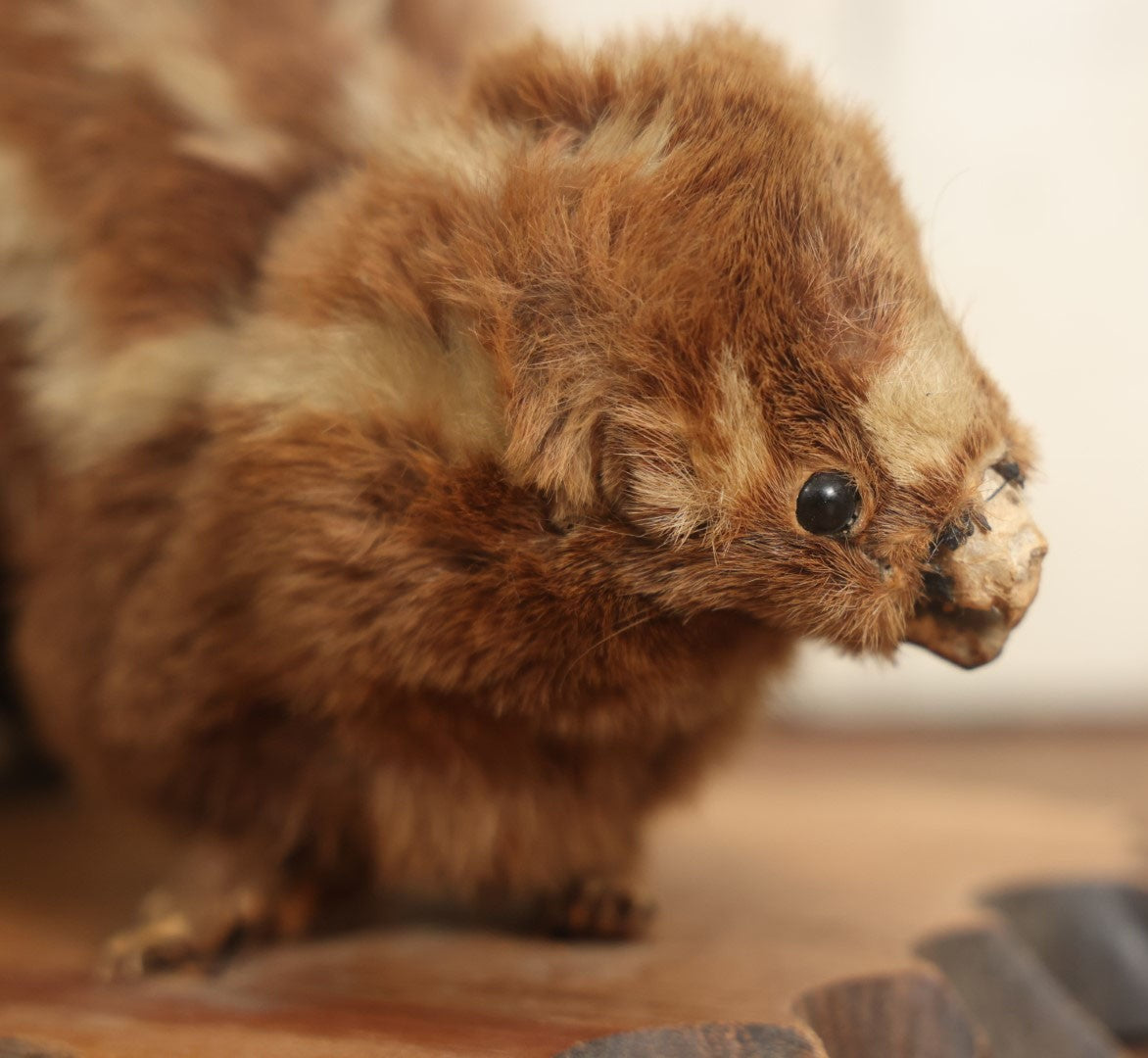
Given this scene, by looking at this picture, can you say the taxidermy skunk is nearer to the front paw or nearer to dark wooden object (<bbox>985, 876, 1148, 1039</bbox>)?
the front paw

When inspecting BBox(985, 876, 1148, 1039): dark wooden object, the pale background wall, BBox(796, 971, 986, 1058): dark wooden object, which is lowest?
BBox(796, 971, 986, 1058): dark wooden object

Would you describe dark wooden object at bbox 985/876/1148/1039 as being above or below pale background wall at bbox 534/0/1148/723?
below

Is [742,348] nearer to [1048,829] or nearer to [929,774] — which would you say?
[1048,829]

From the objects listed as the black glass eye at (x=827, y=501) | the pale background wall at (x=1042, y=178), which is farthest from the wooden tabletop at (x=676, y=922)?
the pale background wall at (x=1042, y=178)

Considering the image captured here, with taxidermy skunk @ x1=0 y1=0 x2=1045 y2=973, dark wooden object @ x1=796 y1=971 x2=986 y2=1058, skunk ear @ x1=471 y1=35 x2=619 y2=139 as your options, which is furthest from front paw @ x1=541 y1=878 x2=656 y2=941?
skunk ear @ x1=471 y1=35 x2=619 y2=139

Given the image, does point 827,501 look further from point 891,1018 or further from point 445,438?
point 891,1018

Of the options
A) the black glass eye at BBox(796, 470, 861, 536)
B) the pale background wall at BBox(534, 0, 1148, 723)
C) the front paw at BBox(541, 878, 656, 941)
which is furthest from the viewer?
the pale background wall at BBox(534, 0, 1148, 723)

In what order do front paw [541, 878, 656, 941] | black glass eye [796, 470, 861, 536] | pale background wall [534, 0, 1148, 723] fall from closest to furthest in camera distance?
black glass eye [796, 470, 861, 536] → front paw [541, 878, 656, 941] → pale background wall [534, 0, 1148, 723]

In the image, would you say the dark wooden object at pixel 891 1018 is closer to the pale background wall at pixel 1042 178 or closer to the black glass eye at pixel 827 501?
the black glass eye at pixel 827 501
